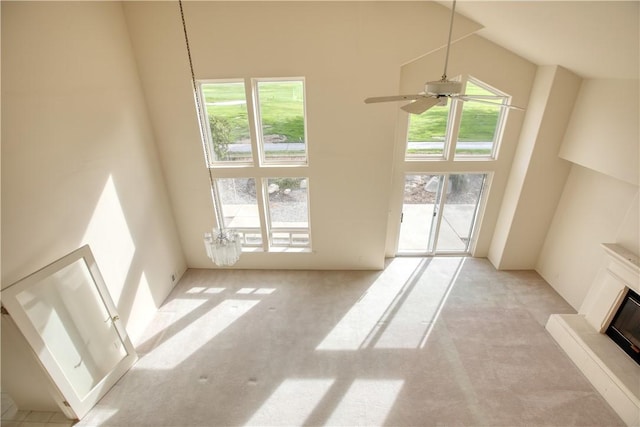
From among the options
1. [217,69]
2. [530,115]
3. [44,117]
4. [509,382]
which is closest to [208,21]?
[217,69]

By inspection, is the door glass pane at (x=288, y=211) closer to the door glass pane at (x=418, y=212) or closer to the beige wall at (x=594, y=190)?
the door glass pane at (x=418, y=212)

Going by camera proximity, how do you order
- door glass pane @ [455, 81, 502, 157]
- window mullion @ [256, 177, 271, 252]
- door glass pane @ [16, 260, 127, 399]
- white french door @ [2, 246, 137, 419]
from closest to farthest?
white french door @ [2, 246, 137, 419], door glass pane @ [16, 260, 127, 399], door glass pane @ [455, 81, 502, 157], window mullion @ [256, 177, 271, 252]

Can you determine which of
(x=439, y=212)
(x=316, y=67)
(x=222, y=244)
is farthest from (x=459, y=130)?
(x=222, y=244)

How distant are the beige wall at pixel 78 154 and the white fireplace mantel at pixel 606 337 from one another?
20.8ft

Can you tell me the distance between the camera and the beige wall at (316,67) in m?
4.24

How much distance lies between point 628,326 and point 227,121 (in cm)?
649

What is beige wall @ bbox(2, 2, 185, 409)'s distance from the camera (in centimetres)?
283

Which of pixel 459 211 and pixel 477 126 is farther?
pixel 459 211

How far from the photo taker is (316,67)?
179 inches

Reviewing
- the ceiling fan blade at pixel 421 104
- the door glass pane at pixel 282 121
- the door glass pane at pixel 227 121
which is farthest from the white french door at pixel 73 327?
the ceiling fan blade at pixel 421 104

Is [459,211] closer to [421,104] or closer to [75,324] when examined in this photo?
[421,104]

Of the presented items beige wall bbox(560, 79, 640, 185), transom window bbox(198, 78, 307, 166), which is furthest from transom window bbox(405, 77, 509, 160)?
transom window bbox(198, 78, 307, 166)

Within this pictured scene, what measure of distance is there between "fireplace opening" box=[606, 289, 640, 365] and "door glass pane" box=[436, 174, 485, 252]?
2682mm

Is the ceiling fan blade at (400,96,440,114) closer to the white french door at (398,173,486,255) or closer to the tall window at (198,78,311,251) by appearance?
the tall window at (198,78,311,251)
